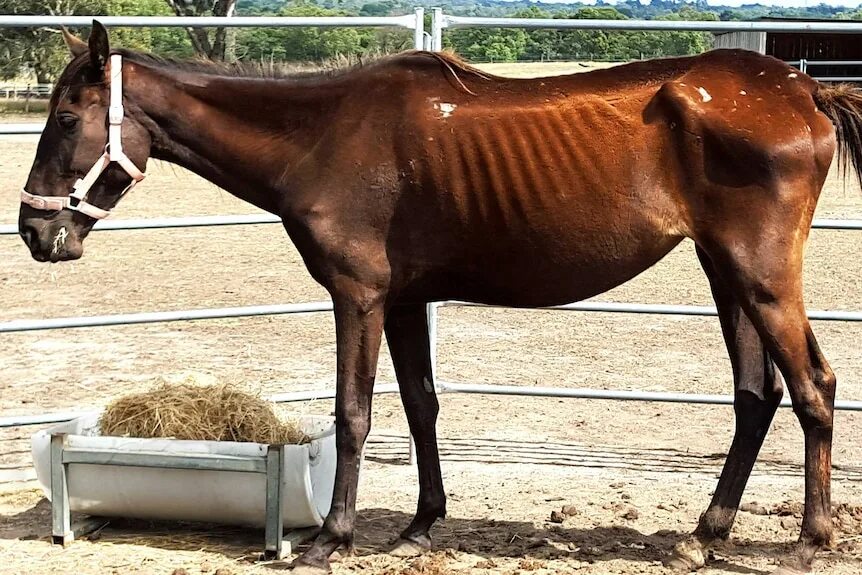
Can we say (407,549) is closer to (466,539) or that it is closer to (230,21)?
(466,539)

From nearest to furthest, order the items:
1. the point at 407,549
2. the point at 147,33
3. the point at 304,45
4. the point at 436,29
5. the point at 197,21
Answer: the point at 407,549
the point at 197,21
the point at 436,29
the point at 304,45
the point at 147,33

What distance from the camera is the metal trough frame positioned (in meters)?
3.82

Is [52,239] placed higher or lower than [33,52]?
higher

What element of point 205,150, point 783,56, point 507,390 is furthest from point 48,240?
point 783,56

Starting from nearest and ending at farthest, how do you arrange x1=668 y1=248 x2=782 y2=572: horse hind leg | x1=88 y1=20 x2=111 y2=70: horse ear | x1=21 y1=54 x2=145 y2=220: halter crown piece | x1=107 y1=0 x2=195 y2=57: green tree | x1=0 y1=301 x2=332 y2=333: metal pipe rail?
x1=88 y1=20 x2=111 y2=70: horse ear < x1=21 y1=54 x2=145 y2=220: halter crown piece < x1=668 y1=248 x2=782 y2=572: horse hind leg < x1=0 y1=301 x2=332 y2=333: metal pipe rail < x1=107 y1=0 x2=195 y2=57: green tree

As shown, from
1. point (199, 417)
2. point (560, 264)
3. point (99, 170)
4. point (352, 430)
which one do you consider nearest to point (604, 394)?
point (560, 264)

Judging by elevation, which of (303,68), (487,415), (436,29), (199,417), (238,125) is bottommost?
(487,415)

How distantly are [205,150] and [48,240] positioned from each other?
0.64m

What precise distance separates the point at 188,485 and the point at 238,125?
1.35 meters

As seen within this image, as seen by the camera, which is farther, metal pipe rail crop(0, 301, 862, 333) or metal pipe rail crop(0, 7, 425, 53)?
metal pipe rail crop(0, 301, 862, 333)

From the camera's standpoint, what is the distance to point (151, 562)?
385 centimetres

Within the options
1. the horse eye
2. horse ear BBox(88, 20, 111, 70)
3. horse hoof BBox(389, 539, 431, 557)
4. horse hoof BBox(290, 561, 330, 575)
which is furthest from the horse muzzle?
horse hoof BBox(389, 539, 431, 557)

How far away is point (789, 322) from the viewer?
3.64 meters

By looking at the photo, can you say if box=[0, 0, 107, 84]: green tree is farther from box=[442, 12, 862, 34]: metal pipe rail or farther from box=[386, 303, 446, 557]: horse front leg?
box=[386, 303, 446, 557]: horse front leg
